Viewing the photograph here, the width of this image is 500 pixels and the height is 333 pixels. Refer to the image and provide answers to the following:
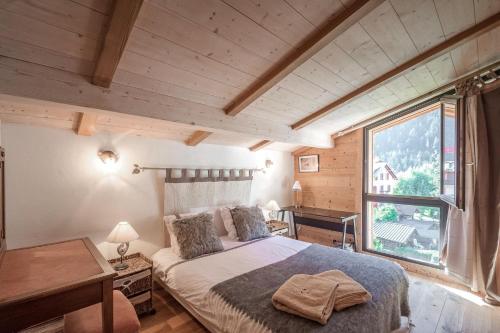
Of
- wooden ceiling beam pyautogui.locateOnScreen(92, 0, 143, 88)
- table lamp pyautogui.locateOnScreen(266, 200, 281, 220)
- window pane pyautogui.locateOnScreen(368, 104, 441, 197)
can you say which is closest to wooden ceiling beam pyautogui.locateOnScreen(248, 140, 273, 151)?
table lamp pyautogui.locateOnScreen(266, 200, 281, 220)

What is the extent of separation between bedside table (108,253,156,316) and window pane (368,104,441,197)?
3.42m

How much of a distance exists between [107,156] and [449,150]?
4145 millimetres

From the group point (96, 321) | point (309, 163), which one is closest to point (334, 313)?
point (96, 321)

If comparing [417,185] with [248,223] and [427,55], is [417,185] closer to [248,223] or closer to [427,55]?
[427,55]

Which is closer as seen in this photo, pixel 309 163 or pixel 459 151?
pixel 459 151

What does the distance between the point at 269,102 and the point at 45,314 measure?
89.3 inches

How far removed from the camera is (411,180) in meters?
3.38

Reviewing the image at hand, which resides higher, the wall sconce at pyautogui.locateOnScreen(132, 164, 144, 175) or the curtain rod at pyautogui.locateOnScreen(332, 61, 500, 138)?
the curtain rod at pyautogui.locateOnScreen(332, 61, 500, 138)

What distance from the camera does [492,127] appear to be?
2.59 metres

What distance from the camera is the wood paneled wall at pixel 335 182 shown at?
382 centimetres

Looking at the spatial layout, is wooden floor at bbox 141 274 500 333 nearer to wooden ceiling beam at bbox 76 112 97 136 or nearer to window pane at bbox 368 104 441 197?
window pane at bbox 368 104 441 197

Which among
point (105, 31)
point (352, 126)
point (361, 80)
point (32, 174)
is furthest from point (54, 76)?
point (352, 126)

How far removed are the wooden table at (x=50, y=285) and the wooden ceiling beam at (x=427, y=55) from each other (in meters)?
2.63

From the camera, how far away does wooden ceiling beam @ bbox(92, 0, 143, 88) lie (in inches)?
44.6
